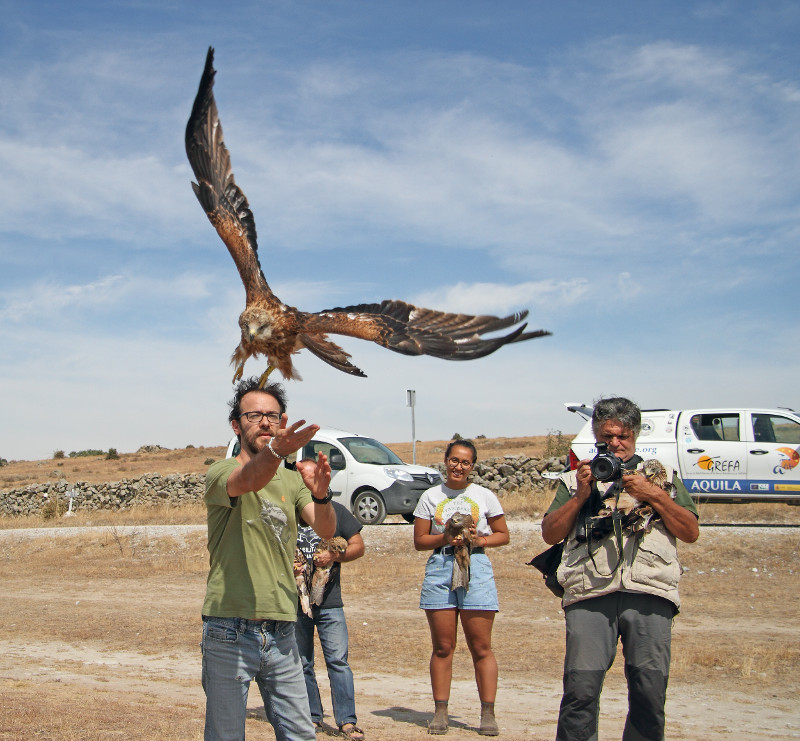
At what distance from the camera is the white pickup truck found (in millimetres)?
13414

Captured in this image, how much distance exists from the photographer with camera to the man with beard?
3.98 ft

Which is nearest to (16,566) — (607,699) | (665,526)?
(607,699)

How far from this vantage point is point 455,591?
18.2ft

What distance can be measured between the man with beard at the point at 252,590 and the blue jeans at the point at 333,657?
2.02 metres

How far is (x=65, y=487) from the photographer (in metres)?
26.1

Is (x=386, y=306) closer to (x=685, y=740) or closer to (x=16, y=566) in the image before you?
(x=685, y=740)

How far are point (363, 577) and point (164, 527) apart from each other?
5824 millimetres

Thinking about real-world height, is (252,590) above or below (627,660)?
above

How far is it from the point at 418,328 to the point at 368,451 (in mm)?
9642

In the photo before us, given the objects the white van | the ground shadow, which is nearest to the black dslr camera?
the ground shadow

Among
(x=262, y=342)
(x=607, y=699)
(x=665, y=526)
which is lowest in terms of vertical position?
(x=607, y=699)

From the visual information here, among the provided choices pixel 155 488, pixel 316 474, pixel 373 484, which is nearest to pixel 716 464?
pixel 373 484

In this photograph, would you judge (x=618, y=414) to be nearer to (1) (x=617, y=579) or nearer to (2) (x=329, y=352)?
(1) (x=617, y=579)

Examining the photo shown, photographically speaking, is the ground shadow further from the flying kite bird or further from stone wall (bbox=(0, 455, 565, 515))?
stone wall (bbox=(0, 455, 565, 515))
